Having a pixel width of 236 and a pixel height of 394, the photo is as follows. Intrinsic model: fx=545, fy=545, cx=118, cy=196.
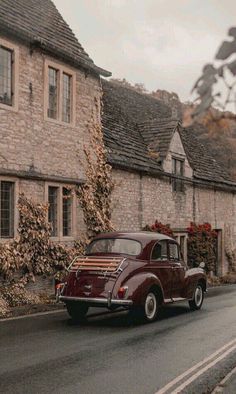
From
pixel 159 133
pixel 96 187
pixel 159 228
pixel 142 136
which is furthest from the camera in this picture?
pixel 142 136

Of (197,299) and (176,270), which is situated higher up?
(176,270)

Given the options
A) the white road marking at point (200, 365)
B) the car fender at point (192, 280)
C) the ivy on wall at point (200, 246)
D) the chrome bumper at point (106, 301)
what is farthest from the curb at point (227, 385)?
the ivy on wall at point (200, 246)

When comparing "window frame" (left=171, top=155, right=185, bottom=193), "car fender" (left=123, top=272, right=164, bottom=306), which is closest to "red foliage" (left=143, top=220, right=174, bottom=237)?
"window frame" (left=171, top=155, right=185, bottom=193)

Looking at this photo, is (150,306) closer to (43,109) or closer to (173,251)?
(173,251)

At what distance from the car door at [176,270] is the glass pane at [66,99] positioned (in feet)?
18.4

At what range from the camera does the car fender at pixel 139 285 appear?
1009 cm

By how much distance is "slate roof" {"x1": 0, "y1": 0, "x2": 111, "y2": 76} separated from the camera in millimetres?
14128

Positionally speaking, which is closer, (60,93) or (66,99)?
(60,93)

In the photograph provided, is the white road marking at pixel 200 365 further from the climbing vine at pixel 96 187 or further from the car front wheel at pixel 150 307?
the climbing vine at pixel 96 187

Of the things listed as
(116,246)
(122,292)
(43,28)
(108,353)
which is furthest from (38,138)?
(108,353)

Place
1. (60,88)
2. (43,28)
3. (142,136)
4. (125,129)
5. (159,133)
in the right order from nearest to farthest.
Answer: (60,88) → (43,28) → (125,129) → (159,133) → (142,136)

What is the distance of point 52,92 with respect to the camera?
15539 millimetres

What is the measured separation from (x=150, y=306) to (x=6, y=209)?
490 centimetres

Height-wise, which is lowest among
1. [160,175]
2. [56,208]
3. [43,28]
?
[56,208]
